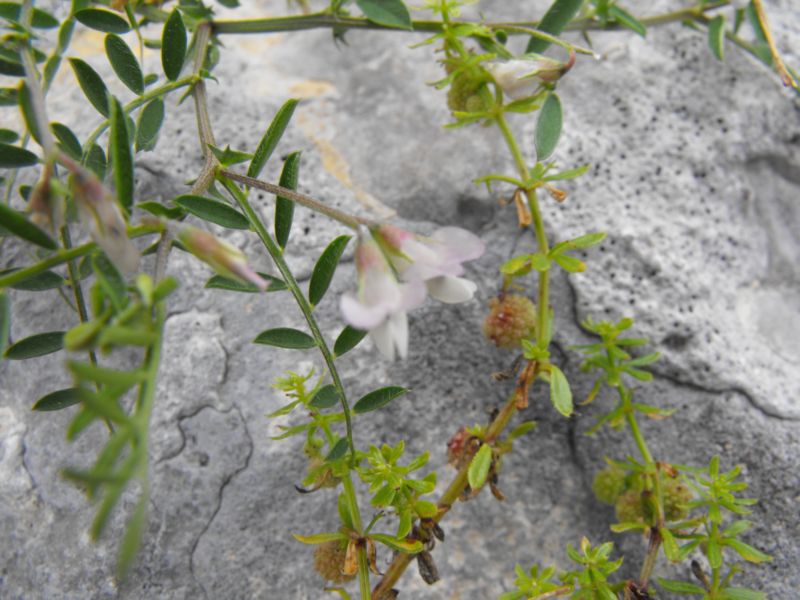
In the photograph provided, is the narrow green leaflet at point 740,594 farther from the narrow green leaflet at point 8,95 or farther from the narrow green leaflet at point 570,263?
the narrow green leaflet at point 8,95

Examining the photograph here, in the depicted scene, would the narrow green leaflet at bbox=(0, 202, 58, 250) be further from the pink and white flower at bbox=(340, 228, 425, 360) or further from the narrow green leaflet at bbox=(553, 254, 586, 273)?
the narrow green leaflet at bbox=(553, 254, 586, 273)

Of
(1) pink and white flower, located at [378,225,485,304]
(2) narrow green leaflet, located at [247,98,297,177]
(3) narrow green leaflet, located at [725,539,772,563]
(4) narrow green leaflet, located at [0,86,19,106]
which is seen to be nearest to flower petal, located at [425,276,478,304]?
(1) pink and white flower, located at [378,225,485,304]

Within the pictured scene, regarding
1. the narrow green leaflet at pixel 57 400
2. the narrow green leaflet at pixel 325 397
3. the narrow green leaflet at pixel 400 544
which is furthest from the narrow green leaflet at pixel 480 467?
the narrow green leaflet at pixel 57 400

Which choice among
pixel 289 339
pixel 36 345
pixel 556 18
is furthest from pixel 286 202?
pixel 556 18

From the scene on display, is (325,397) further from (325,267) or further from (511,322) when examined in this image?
(511,322)

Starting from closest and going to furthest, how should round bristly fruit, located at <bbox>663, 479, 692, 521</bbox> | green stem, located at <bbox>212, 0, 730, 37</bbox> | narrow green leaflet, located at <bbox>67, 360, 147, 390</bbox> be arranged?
1. narrow green leaflet, located at <bbox>67, 360, 147, 390</bbox>
2. round bristly fruit, located at <bbox>663, 479, 692, 521</bbox>
3. green stem, located at <bbox>212, 0, 730, 37</bbox>

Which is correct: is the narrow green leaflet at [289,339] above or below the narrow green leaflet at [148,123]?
below
